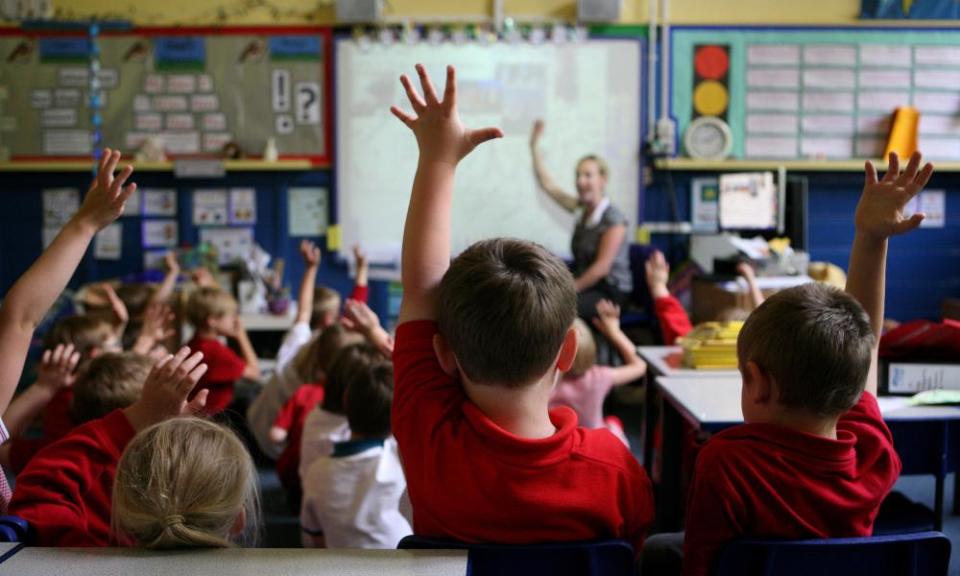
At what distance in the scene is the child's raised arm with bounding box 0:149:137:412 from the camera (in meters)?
1.49

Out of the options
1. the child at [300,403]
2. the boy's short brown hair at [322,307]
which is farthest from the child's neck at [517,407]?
the boy's short brown hair at [322,307]

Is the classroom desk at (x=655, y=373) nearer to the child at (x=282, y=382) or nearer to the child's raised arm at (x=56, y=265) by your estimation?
the child at (x=282, y=382)

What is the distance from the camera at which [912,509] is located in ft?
6.84

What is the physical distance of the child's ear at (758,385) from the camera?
1.31m

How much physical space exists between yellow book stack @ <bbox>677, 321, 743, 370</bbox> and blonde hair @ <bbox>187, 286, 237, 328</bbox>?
5.48ft

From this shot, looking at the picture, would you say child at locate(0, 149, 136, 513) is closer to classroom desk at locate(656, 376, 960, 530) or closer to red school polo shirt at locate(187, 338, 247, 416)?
classroom desk at locate(656, 376, 960, 530)

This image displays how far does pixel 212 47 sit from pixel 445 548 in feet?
17.2

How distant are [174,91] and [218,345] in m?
3.09

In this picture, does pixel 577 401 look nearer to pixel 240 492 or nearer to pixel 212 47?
pixel 240 492

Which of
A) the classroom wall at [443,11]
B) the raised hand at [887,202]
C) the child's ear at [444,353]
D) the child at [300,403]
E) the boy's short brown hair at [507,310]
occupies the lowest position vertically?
the child at [300,403]

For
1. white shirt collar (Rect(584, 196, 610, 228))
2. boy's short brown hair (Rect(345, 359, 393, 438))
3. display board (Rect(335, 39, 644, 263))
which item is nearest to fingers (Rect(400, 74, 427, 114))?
boy's short brown hair (Rect(345, 359, 393, 438))

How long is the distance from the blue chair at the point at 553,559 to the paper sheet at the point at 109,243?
5330 millimetres

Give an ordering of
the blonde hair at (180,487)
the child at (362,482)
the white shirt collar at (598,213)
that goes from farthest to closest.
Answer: the white shirt collar at (598,213) < the child at (362,482) < the blonde hair at (180,487)

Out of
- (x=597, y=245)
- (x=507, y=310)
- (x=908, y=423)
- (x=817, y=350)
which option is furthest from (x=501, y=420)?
(x=597, y=245)
